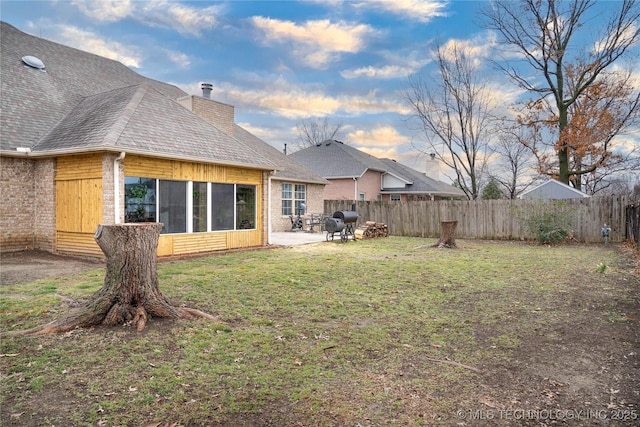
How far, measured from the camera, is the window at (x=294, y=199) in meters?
20.5

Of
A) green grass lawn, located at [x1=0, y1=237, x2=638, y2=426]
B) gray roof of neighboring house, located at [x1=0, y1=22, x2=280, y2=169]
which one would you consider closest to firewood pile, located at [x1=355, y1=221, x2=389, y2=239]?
gray roof of neighboring house, located at [x1=0, y1=22, x2=280, y2=169]

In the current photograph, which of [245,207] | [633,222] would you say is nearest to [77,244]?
[245,207]

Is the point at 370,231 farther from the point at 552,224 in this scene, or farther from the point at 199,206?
the point at 199,206

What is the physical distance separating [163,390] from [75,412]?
0.60m

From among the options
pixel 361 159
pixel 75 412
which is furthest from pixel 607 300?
pixel 361 159

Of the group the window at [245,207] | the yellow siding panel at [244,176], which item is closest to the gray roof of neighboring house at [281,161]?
the yellow siding panel at [244,176]

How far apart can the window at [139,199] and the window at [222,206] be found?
196 cm

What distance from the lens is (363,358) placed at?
3893mm

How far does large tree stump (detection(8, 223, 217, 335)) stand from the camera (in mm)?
4570

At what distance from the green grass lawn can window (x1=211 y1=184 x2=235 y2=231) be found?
452cm

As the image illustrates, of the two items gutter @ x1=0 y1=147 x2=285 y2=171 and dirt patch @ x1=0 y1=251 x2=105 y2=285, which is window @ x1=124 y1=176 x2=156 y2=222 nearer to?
gutter @ x1=0 y1=147 x2=285 y2=171

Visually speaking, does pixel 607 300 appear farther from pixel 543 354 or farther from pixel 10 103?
pixel 10 103

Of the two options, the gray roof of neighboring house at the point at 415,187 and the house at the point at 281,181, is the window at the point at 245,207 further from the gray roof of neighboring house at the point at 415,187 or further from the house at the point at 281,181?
the gray roof of neighboring house at the point at 415,187

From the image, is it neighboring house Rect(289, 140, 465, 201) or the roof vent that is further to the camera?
neighboring house Rect(289, 140, 465, 201)
